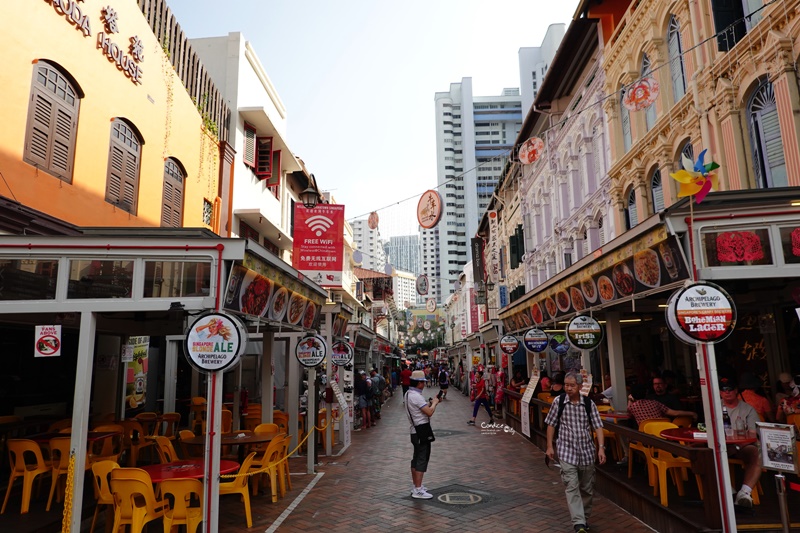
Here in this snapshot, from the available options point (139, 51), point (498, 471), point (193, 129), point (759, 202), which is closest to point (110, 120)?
point (139, 51)

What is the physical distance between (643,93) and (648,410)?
6.26 meters

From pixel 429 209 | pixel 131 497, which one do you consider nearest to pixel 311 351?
pixel 131 497

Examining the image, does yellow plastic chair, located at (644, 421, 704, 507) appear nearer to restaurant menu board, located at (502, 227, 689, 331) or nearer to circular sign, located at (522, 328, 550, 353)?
restaurant menu board, located at (502, 227, 689, 331)

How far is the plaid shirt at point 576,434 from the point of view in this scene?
21.0ft

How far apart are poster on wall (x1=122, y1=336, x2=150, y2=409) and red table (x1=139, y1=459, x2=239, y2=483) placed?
9120mm

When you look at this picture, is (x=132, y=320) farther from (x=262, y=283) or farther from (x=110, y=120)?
(x=110, y=120)

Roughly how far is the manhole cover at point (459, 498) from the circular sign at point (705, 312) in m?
4.26

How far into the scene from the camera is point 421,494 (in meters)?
8.25

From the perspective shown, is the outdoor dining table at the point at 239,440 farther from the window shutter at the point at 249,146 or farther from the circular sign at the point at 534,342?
the window shutter at the point at 249,146

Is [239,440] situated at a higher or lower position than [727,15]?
lower

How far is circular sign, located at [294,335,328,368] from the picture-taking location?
36.5ft

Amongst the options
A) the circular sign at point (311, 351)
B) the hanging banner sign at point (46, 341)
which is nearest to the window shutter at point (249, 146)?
the circular sign at point (311, 351)

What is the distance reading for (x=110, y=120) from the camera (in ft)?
38.9

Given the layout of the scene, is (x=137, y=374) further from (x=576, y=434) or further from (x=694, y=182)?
(x=694, y=182)
